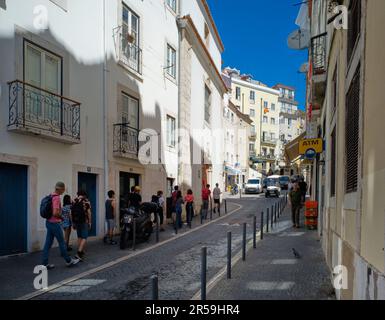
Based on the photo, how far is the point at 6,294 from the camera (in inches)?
266

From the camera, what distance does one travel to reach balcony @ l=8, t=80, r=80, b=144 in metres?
9.84

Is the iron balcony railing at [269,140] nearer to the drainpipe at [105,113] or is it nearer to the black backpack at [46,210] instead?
the drainpipe at [105,113]

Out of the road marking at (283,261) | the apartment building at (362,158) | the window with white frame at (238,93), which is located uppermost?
the window with white frame at (238,93)

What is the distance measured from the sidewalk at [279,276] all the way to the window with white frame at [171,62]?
33.8 feet

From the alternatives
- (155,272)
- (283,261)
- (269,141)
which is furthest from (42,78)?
(269,141)

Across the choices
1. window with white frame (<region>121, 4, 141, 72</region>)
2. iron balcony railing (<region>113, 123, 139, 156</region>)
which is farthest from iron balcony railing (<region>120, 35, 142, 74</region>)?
iron balcony railing (<region>113, 123, 139, 156</region>)

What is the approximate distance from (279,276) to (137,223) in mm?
5041

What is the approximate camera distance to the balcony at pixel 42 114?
32.3 feet

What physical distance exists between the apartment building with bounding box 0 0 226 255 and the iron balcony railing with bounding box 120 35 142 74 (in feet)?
0.13

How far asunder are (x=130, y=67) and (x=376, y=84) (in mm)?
12593

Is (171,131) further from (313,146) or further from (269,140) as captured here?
(269,140)

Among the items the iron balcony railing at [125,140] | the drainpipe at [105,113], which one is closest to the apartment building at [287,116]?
the iron balcony railing at [125,140]

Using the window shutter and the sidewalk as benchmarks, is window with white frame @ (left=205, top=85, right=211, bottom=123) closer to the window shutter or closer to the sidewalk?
the sidewalk
